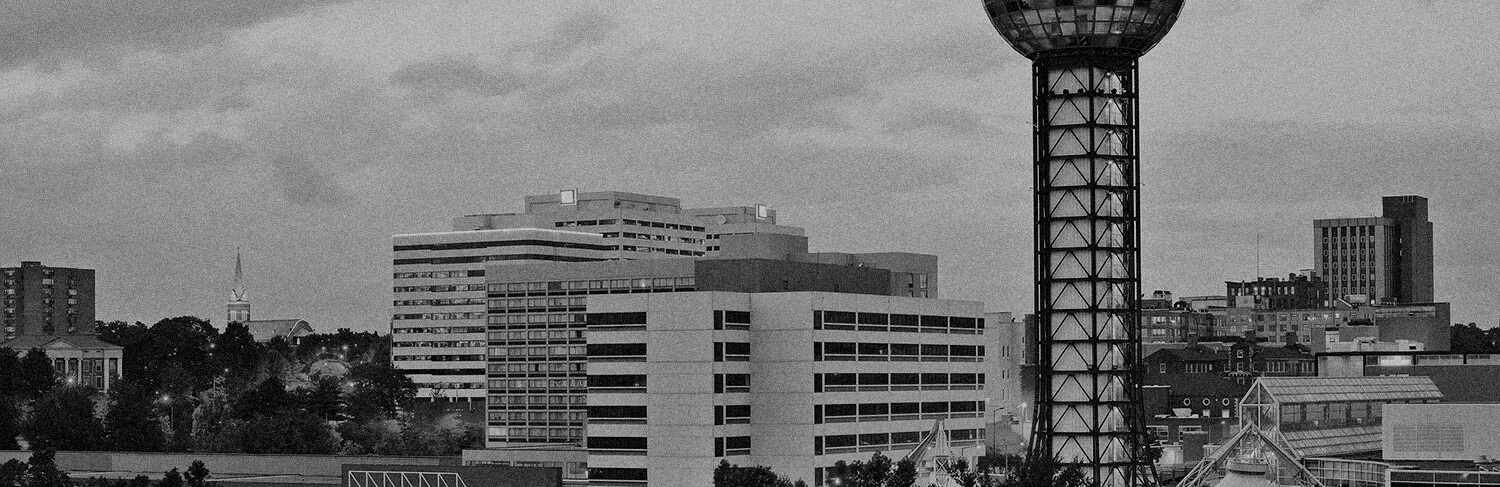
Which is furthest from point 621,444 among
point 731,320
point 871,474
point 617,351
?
point 871,474

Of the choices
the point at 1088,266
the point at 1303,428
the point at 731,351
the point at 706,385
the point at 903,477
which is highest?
the point at 1088,266

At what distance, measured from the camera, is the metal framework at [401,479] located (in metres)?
183

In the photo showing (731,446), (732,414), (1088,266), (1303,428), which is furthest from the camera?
(732,414)

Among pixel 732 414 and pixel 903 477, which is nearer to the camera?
pixel 903 477

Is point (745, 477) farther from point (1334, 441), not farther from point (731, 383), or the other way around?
point (1334, 441)

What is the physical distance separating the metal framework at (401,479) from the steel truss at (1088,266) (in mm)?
49281

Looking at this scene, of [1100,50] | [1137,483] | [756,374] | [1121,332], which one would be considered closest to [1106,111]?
[1100,50]

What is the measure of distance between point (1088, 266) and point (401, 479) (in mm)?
63034

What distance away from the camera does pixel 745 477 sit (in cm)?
16975

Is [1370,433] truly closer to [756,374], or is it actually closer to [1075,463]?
Result: [1075,463]

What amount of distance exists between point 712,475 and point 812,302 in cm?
1917

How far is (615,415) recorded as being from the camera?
192875 mm

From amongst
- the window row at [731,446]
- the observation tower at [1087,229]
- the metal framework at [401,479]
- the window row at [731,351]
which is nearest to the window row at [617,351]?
the window row at [731,351]

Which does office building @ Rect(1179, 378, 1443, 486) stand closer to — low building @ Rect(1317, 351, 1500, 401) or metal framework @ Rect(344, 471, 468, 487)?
low building @ Rect(1317, 351, 1500, 401)
